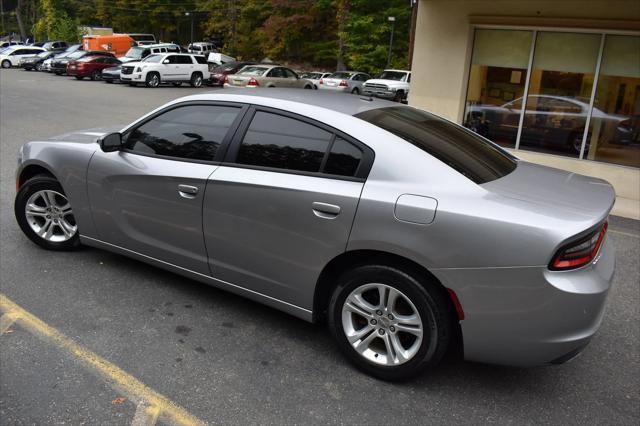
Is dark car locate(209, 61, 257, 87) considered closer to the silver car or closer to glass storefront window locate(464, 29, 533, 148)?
glass storefront window locate(464, 29, 533, 148)

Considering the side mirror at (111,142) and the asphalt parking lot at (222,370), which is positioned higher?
the side mirror at (111,142)

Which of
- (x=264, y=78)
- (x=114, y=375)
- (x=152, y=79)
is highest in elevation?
(x=264, y=78)

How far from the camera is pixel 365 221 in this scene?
299cm

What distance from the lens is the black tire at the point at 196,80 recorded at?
96.7 feet

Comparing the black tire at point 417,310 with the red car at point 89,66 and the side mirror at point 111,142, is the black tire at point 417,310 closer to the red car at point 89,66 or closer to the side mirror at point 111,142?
the side mirror at point 111,142

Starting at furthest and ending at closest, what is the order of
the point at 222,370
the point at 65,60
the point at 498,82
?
the point at 65,60
the point at 498,82
the point at 222,370

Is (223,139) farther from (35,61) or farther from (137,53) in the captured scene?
(35,61)

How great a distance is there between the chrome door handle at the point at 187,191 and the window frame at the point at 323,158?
28cm

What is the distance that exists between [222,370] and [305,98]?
1.88 meters

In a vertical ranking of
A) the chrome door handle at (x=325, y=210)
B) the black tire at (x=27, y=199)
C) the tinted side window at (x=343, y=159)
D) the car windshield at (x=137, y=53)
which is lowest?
the black tire at (x=27, y=199)

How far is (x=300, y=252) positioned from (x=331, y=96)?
4.48 ft

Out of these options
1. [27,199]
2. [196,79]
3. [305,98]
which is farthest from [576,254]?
[196,79]

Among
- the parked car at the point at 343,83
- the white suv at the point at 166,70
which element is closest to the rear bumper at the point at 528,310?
the parked car at the point at 343,83

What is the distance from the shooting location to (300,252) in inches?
129
